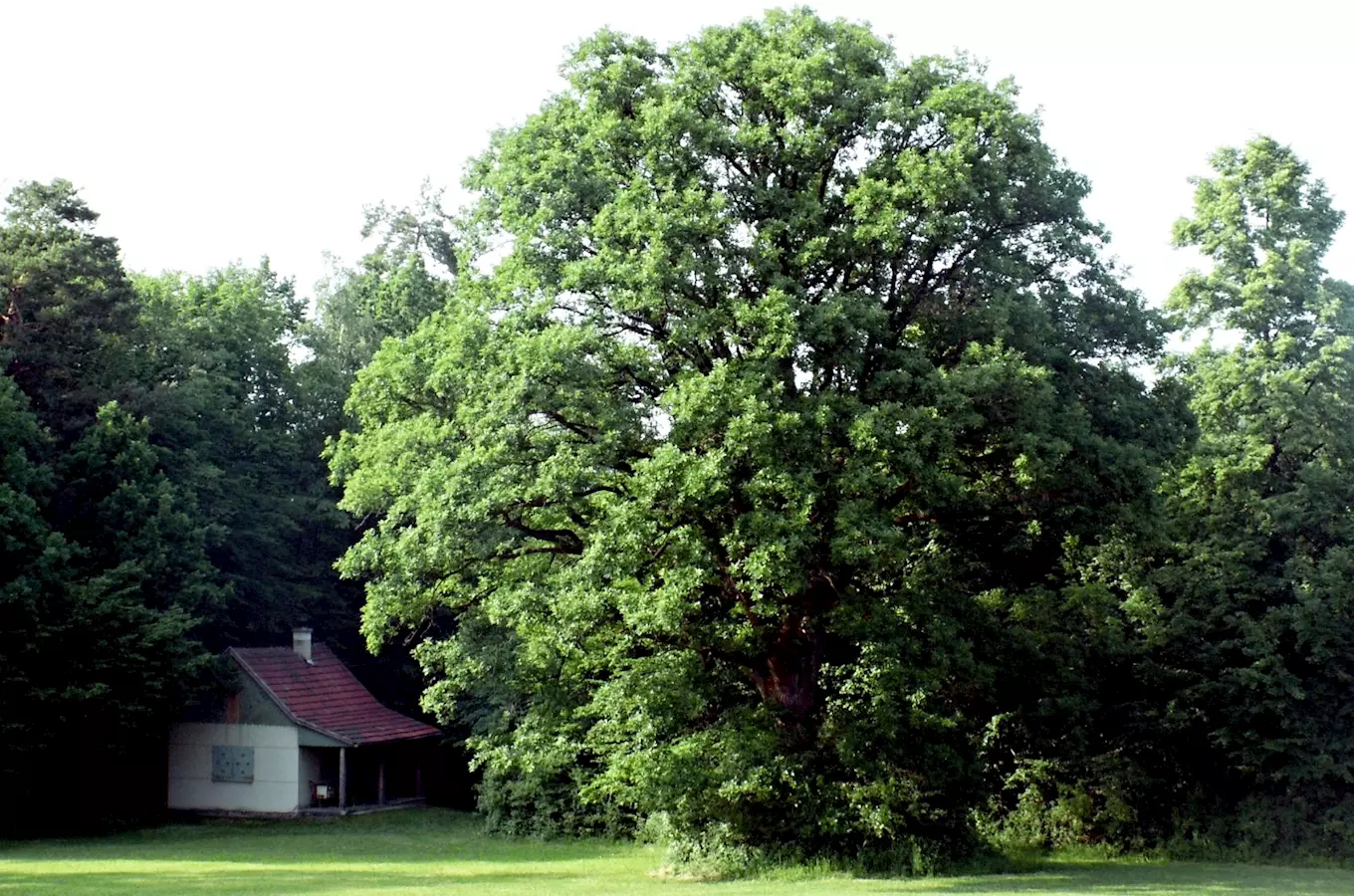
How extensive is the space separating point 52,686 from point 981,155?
24424mm

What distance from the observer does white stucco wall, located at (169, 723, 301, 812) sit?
38625 millimetres

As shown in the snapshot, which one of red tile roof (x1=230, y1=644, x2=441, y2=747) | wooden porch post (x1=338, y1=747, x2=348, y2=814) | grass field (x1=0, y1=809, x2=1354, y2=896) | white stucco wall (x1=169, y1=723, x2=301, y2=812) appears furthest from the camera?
red tile roof (x1=230, y1=644, x2=441, y2=747)

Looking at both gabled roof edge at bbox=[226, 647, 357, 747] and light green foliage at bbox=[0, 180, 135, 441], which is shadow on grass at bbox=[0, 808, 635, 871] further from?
light green foliage at bbox=[0, 180, 135, 441]

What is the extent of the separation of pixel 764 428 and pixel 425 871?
11127 mm

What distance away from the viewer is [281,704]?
3866 cm

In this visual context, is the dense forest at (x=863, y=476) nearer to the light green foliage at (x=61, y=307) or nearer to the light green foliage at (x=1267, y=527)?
the light green foliage at (x=1267, y=527)

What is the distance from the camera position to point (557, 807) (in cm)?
3338

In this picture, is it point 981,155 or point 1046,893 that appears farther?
point 981,155

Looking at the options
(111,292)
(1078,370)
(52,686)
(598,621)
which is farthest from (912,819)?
(111,292)

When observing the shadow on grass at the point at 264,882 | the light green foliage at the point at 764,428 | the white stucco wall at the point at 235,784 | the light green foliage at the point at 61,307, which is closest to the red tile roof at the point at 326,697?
the white stucco wall at the point at 235,784

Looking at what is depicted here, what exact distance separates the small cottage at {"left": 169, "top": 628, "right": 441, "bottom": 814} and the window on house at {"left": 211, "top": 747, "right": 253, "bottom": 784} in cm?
3

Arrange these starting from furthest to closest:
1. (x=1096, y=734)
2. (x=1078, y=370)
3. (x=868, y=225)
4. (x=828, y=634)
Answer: (x=1096, y=734) → (x=828, y=634) → (x=1078, y=370) → (x=868, y=225)

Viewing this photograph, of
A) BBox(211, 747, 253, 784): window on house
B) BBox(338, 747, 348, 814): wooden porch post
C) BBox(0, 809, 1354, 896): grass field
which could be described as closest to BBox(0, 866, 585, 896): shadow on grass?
BBox(0, 809, 1354, 896): grass field

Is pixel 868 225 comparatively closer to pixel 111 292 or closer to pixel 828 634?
pixel 828 634
